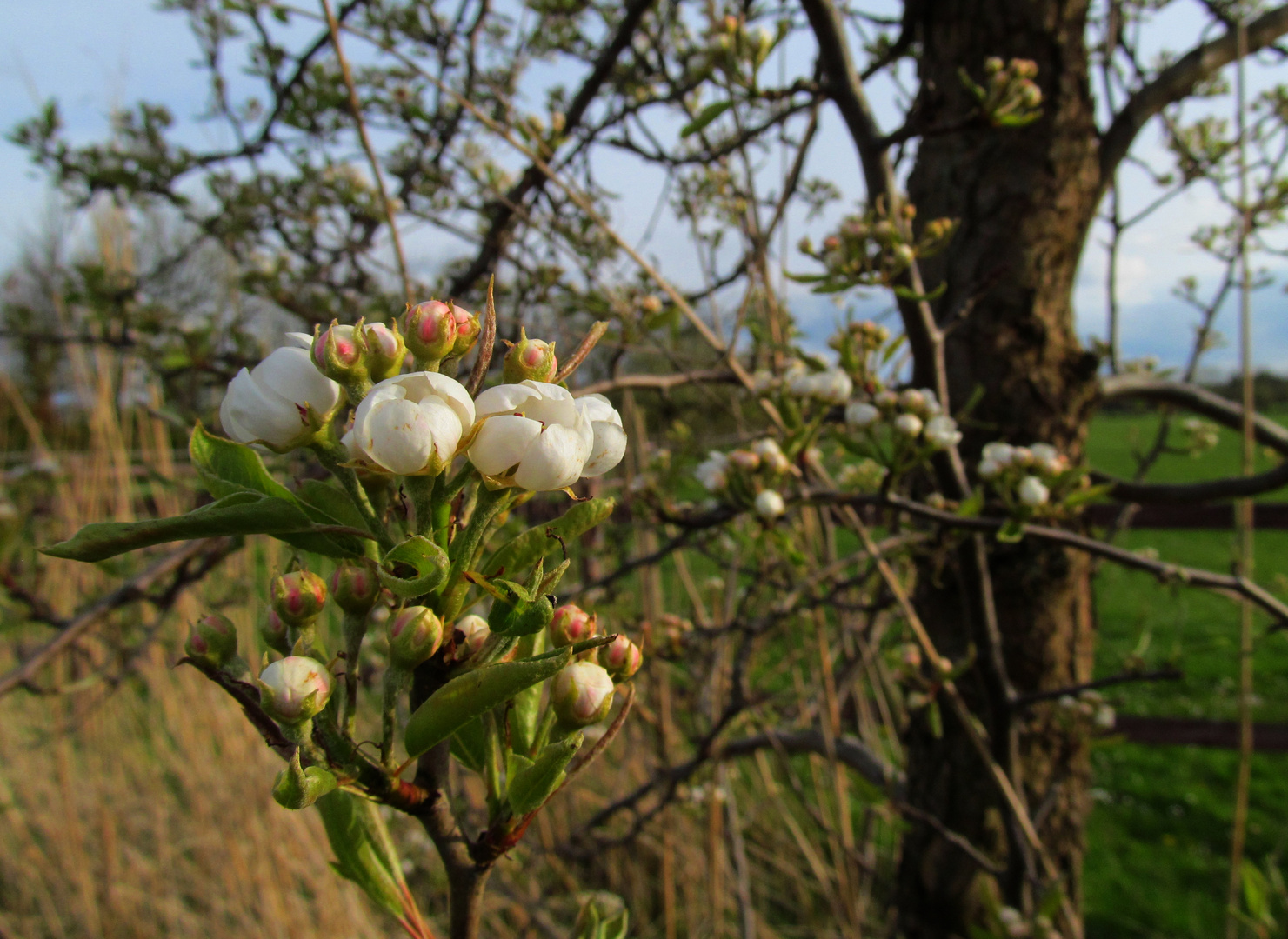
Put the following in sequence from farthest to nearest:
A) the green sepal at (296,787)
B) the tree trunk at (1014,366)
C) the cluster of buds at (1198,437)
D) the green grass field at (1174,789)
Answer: the green grass field at (1174,789) → the cluster of buds at (1198,437) → the tree trunk at (1014,366) → the green sepal at (296,787)

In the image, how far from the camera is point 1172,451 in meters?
1.49

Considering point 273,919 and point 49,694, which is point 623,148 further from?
point 273,919

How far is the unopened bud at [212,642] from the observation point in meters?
0.34

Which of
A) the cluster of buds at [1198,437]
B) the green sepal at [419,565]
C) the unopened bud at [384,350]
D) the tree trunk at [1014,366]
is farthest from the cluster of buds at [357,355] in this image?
the cluster of buds at [1198,437]

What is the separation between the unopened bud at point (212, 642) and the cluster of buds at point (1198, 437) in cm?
181

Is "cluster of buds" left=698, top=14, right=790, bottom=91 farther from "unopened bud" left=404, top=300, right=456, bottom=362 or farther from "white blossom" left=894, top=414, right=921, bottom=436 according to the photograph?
"unopened bud" left=404, top=300, right=456, bottom=362

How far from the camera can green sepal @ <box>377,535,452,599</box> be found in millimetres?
288

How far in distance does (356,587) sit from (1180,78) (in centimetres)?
157

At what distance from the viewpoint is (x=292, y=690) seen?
31cm

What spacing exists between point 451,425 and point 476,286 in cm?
143

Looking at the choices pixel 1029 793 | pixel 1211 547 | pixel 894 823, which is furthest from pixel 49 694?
pixel 1211 547

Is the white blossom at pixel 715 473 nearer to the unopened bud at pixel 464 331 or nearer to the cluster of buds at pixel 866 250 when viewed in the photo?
the cluster of buds at pixel 866 250

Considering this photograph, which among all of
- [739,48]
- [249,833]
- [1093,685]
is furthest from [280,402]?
[249,833]

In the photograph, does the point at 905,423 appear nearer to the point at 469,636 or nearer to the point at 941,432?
the point at 941,432
